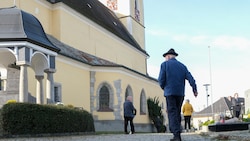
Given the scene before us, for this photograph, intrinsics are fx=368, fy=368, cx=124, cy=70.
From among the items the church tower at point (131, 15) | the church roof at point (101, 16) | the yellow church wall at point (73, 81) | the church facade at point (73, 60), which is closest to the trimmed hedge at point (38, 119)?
the church facade at point (73, 60)

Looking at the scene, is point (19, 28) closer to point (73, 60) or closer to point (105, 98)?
point (73, 60)

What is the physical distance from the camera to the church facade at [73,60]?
1398 cm

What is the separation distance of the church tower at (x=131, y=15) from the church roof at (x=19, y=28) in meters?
25.3

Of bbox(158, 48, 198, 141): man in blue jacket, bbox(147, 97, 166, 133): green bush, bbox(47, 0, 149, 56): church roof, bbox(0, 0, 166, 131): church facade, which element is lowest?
bbox(147, 97, 166, 133): green bush

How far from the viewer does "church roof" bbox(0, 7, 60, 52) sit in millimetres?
13055

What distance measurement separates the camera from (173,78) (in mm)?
7824

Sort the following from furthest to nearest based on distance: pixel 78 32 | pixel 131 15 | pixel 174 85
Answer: pixel 131 15 → pixel 78 32 → pixel 174 85

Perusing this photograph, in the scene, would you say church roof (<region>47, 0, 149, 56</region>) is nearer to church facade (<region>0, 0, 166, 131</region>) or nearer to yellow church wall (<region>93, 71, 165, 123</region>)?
church facade (<region>0, 0, 166, 131</region>)

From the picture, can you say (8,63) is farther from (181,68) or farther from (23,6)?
(181,68)

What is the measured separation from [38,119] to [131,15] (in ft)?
97.4

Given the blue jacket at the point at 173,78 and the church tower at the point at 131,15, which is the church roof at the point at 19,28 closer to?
the blue jacket at the point at 173,78

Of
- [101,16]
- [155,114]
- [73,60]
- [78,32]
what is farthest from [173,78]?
[101,16]

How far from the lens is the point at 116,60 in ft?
108

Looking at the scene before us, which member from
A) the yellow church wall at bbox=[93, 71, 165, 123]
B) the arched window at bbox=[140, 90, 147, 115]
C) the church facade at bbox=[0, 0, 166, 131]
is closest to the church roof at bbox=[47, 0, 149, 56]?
the church facade at bbox=[0, 0, 166, 131]
